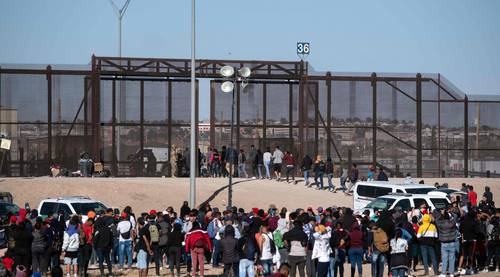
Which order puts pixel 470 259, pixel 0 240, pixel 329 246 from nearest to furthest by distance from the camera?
pixel 329 246
pixel 470 259
pixel 0 240

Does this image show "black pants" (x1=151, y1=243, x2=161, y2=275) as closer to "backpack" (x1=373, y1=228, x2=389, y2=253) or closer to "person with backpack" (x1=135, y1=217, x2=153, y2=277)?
"person with backpack" (x1=135, y1=217, x2=153, y2=277)

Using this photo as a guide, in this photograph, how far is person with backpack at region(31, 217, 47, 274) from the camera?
2167 centimetres

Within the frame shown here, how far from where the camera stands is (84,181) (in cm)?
3962

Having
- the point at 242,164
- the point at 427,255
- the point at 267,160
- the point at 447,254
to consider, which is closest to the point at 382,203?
the point at 427,255

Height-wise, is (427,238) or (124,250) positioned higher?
(427,238)

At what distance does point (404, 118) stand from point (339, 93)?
3.54m

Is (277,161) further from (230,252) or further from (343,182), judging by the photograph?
(230,252)

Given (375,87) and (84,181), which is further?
(375,87)

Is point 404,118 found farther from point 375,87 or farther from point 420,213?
point 420,213

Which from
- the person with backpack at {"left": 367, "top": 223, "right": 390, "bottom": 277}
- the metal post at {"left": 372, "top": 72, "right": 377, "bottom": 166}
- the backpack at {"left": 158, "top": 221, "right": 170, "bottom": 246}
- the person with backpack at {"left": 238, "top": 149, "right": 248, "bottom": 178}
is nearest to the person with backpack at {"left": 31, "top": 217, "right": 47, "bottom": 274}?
the backpack at {"left": 158, "top": 221, "right": 170, "bottom": 246}

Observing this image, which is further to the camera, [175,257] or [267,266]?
[175,257]

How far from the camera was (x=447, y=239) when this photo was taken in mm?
22562

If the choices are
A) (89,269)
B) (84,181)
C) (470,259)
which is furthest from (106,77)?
(470,259)

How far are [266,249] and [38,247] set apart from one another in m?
5.17
